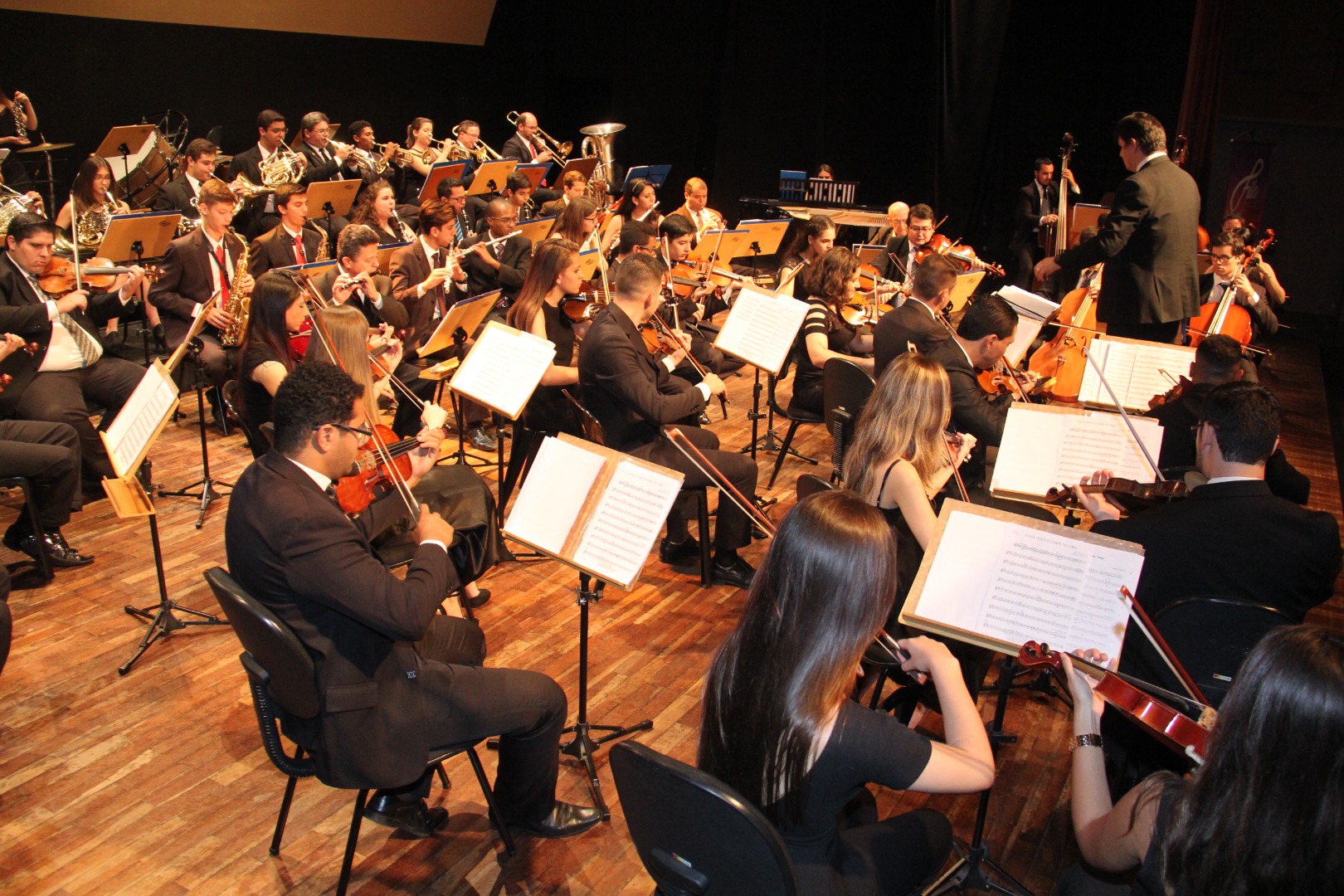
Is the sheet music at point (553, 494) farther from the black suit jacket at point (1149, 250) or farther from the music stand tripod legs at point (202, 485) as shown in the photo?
the black suit jacket at point (1149, 250)

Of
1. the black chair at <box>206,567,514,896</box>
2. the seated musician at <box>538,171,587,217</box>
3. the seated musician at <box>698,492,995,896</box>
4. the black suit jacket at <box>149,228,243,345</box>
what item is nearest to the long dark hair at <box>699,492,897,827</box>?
the seated musician at <box>698,492,995,896</box>

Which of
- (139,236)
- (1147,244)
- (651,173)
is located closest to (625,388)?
(1147,244)

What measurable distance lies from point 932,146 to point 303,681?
959 cm

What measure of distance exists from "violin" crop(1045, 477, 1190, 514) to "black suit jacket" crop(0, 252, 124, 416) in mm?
4384

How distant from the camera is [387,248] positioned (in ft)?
18.6

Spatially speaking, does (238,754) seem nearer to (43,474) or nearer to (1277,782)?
(43,474)

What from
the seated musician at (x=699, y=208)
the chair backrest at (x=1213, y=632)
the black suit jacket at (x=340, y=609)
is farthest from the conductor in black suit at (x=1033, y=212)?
the black suit jacket at (x=340, y=609)

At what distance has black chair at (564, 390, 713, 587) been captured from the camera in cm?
409

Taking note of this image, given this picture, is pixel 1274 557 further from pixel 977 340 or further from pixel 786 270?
pixel 786 270

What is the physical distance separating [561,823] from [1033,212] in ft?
26.5

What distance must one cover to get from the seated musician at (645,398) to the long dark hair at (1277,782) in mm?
2681

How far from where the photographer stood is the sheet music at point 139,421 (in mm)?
3166

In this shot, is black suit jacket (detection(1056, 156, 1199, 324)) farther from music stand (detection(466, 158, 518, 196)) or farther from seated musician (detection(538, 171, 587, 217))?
music stand (detection(466, 158, 518, 196))

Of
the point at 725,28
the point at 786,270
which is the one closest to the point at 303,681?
the point at 786,270
